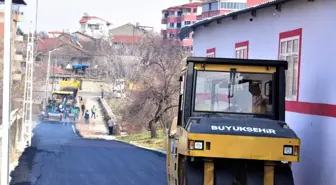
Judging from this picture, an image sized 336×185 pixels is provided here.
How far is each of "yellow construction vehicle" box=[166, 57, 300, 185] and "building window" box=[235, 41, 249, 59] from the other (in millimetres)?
6807

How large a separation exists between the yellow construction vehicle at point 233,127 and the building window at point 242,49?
681cm

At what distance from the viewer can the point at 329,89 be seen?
1323 cm

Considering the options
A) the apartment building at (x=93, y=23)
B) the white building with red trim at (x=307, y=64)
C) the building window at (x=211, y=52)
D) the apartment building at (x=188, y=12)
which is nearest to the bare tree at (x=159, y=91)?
the building window at (x=211, y=52)

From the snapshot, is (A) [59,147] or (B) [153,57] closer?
(A) [59,147]

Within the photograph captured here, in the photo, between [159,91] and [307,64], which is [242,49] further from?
[159,91]

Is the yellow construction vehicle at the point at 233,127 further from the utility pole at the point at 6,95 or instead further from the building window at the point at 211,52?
the building window at the point at 211,52

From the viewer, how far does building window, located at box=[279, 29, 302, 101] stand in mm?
15477

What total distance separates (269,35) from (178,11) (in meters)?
110

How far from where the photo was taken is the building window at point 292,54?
15477 mm

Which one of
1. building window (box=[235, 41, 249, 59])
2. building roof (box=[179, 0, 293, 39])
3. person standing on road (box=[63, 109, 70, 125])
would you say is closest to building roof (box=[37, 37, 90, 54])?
person standing on road (box=[63, 109, 70, 125])

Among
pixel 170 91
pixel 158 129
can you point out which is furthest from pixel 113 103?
pixel 170 91

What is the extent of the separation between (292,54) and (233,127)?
4815 mm

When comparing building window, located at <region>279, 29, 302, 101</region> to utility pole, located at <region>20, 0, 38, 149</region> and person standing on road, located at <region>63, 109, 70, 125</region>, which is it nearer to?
utility pole, located at <region>20, 0, 38, 149</region>

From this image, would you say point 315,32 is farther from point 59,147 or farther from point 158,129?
point 158,129
